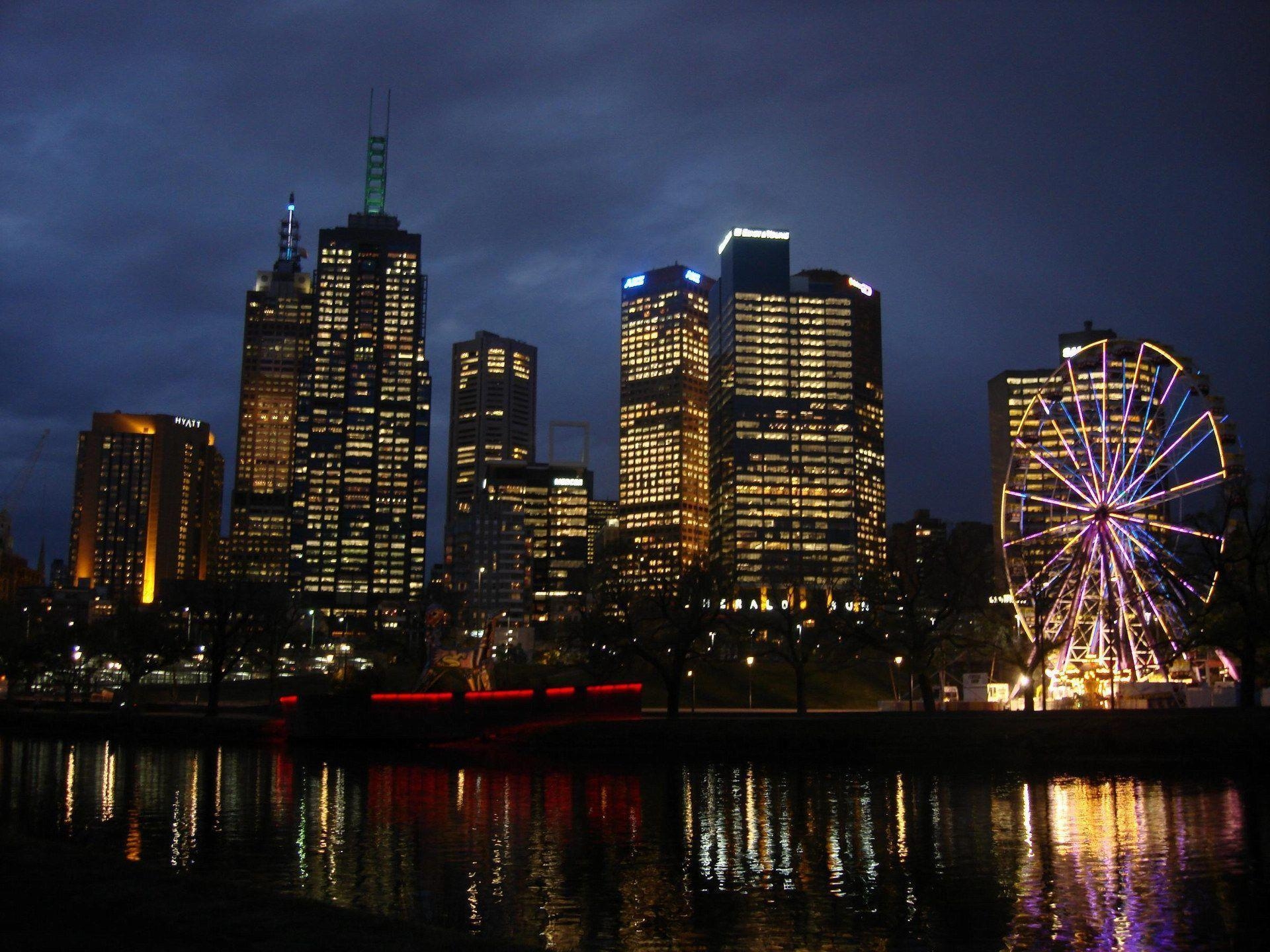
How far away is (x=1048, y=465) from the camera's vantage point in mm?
73500

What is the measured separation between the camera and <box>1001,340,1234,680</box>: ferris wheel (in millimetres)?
68875

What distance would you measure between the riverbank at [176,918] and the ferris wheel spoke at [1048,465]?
61.9 m

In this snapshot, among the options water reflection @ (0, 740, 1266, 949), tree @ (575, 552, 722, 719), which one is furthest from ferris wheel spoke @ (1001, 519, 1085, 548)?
water reflection @ (0, 740, 1266, 949)

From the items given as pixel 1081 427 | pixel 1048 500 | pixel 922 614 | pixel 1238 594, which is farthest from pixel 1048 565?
pixel 1238 594

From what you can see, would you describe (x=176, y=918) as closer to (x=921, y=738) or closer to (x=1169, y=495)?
(x=921, y=738)

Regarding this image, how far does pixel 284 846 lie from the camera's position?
28.5 m

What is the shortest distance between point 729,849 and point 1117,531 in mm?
49811

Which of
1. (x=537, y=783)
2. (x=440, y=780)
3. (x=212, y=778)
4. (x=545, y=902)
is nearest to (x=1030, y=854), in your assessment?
(x=545, y=902)

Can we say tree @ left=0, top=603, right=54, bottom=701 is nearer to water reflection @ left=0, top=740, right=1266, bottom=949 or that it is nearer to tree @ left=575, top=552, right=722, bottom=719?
tree @ left=575, top=552, right=722, bottom=719

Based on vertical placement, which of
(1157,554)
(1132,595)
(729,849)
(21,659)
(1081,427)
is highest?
(1081,427)

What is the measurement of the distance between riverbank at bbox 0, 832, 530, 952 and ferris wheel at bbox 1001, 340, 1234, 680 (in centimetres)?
5877

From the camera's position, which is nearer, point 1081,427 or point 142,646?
point 1081,427

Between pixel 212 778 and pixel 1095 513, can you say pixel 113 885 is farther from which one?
pixel 1095 513

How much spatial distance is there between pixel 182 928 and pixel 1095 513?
64.4m
